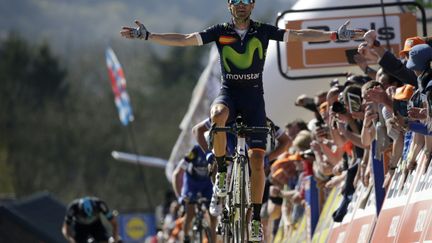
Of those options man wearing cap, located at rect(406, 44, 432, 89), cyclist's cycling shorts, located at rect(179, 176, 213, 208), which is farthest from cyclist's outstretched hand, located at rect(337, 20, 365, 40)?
cyclist's cycling shorts, located at rect(179, 176, 213, 208)

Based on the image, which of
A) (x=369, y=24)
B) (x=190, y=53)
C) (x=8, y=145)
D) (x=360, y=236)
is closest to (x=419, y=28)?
(x=369, y=24)

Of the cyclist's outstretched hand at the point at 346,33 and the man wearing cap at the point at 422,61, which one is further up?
the cyclist's outstretched hand at the point at 346,33

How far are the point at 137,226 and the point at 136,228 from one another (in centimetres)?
14

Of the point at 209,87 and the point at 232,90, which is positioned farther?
the point at 209,87

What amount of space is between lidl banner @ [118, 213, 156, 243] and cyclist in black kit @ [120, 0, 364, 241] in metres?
35.0

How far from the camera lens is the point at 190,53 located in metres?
97.6

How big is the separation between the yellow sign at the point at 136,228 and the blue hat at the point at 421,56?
37684mm

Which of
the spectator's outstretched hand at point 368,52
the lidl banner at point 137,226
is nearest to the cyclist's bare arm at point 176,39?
the spectator's outstretched hand at point 368,52

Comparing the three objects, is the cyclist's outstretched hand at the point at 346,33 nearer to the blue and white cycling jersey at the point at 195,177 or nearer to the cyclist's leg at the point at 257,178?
the cyclist's leg at the point at 257,178

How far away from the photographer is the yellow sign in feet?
162

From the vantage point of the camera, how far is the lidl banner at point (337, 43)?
19578mm

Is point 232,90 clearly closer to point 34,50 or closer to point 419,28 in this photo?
point 419,28

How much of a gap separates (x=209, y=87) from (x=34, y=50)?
69407 mm

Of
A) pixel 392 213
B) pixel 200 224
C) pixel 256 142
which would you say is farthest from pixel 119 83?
pixel 392 213
